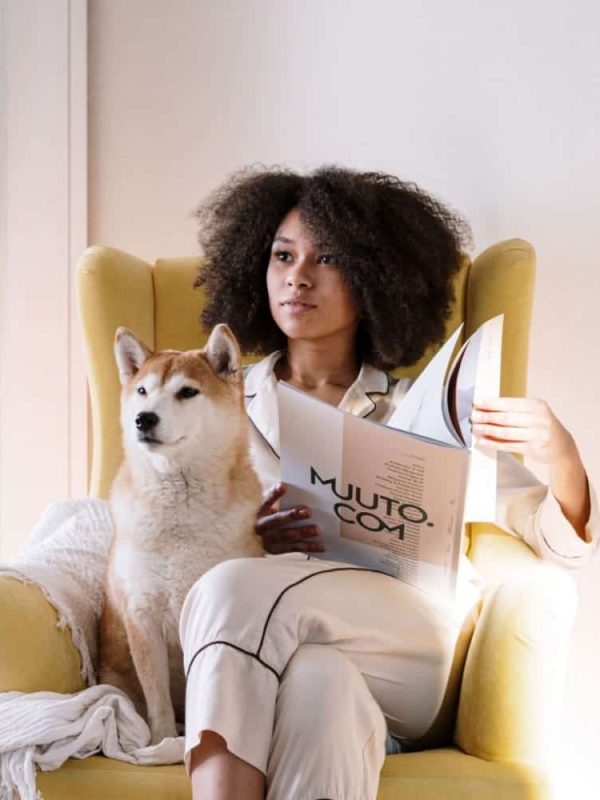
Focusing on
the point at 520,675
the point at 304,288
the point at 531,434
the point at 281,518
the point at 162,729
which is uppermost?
the point at 304,288

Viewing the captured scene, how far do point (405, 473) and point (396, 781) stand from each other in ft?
1.03

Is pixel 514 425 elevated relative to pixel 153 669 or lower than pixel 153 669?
elevated

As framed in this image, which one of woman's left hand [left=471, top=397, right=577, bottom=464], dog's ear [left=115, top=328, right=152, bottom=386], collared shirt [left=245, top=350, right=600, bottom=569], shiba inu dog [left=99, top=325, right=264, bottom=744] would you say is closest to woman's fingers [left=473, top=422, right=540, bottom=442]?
woman's left hand [left=471, top=397, right=577, bottom=464]

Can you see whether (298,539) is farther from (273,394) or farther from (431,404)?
A: (273,394)

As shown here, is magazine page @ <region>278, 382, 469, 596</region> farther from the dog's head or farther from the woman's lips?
the woman's lips

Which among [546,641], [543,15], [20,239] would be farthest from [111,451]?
[543,15]

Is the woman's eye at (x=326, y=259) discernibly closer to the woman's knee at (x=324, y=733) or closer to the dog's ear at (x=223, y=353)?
the dog's ear at (x=223, y=353)

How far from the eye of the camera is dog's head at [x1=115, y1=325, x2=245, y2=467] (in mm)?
1130

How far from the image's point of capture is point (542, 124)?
1.83 metres

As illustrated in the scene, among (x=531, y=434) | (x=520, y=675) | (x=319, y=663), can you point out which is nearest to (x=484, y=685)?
(x=520, y=675)

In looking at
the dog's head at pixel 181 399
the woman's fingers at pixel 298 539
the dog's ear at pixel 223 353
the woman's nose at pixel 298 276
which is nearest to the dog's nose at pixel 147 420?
the dog's head at pixel 181 399

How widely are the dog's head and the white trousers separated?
0.51ft

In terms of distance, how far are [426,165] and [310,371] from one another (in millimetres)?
573

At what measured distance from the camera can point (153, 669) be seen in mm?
1153
